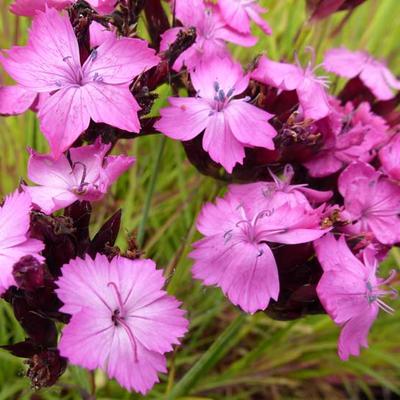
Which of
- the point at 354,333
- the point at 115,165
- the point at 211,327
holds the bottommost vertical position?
the point at 211,327

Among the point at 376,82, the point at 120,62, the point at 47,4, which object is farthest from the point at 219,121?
the point at 376,82

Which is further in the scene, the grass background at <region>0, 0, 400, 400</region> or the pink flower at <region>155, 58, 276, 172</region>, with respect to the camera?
the grass background at <region>0, 0, 400, 400</region>

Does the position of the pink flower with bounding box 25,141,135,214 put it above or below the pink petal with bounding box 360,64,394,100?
below

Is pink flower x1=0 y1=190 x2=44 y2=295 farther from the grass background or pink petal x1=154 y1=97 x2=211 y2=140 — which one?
the grass background

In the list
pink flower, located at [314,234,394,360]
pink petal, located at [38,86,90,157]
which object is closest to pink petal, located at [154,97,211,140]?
pink petal, located at [38,86,90,157]

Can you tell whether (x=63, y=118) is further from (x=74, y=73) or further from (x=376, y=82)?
(x=376, y=82)

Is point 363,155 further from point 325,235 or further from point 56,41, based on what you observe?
point 56,41

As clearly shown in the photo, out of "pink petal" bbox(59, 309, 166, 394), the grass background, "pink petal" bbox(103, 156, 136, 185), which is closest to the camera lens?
"pink petal" bbox(59, 309, 166, 394)

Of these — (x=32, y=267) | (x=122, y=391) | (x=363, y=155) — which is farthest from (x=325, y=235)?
(x=122, y=391)
